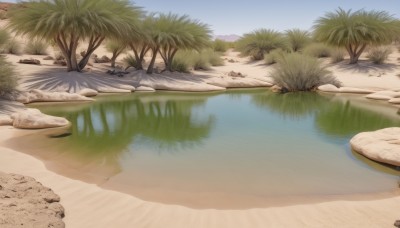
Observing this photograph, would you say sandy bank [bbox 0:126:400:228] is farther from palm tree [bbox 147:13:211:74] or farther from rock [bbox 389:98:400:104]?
palm tree [bbox 147:13:211:74]

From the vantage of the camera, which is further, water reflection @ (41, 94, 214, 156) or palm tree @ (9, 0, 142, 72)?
palm tree @ (9, 0, 142, 72)

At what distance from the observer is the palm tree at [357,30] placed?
69.5 feet

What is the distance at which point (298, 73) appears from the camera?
1691cm

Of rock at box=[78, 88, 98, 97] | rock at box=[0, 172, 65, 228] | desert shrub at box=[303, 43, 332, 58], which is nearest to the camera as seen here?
rock at box=[0, 172, 65, 228]

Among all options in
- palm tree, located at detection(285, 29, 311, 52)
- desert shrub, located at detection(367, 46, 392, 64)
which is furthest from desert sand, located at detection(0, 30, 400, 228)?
palm tree, located at detection(285, 29, 311, 52)

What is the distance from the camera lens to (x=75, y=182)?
203 inches

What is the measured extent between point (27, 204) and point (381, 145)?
588 cm

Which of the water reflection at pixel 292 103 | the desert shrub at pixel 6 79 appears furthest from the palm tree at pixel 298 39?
the desert shrub at pixel 6 79

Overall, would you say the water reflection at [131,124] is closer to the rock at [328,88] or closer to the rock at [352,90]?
the rock at [328,88]

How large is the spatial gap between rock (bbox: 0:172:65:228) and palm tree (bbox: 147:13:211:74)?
1522cm

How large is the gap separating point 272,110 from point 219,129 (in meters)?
3.53

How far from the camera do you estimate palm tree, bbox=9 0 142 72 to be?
50.5 feet

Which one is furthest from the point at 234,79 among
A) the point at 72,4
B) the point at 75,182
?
the point at 75,182

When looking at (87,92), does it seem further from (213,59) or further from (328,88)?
(213,59)
